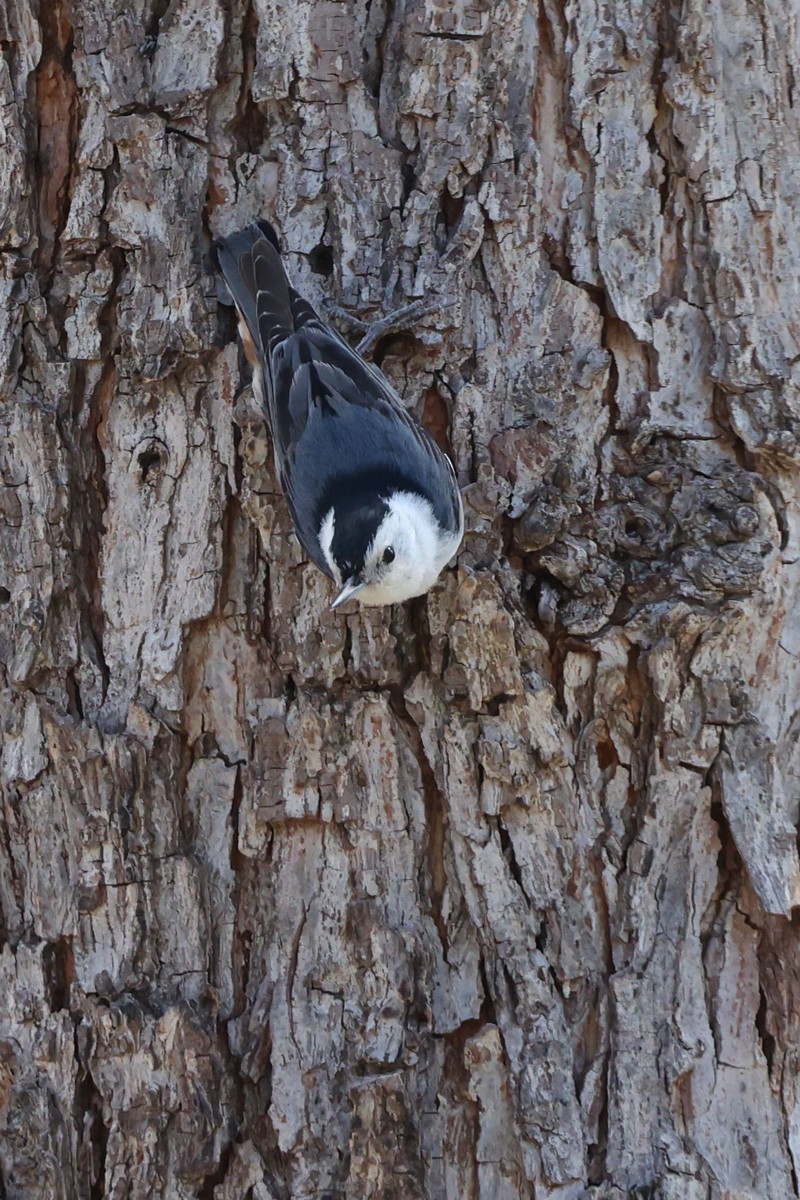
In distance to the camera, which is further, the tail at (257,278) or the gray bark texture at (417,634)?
the tail at (257,278)

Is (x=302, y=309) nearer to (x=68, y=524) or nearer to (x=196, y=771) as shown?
(x=68, y=524)

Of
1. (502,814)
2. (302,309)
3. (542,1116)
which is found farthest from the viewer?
(302,309)

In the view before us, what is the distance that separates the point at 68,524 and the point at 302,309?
62 centimetres

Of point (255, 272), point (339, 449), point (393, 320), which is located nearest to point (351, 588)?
point (339, 449)

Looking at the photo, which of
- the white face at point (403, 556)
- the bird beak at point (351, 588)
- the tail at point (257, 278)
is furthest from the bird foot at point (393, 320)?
the bird beak at point (351, 588)

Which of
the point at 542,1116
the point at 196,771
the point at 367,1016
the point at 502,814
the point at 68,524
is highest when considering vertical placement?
the point at 68,524

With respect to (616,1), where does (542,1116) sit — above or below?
below

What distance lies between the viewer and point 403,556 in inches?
84.3

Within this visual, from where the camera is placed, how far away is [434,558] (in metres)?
2.20

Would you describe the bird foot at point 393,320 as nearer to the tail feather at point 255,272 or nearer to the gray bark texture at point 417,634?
the gray bark texture at point 417,634

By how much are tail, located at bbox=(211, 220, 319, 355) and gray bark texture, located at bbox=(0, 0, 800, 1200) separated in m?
0.06

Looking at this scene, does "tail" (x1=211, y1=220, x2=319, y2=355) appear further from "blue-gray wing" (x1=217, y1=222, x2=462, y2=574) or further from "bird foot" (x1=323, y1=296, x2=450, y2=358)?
"bird foot" (x1=323, y1=296, x2=450, y2=358)

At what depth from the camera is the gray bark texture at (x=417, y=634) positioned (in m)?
2.05

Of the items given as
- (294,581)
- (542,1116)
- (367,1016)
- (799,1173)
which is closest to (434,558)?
(294,581)
